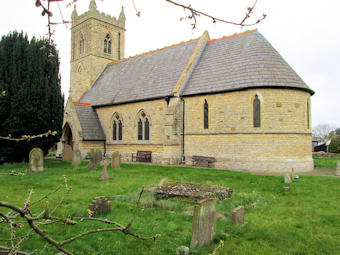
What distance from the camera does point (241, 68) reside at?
16203 mm

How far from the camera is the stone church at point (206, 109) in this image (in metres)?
14.8

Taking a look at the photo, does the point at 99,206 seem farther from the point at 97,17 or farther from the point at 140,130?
A: the point at 97,17

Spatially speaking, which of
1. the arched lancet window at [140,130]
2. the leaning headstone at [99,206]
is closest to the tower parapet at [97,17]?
the arched lancet window at [140,130]

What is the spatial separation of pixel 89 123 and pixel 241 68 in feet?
43.5

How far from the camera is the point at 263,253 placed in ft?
15.0

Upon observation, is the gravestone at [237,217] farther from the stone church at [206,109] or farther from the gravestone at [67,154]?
the gravestone at [67,154]

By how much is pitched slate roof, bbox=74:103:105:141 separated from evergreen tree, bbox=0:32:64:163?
4929 mm

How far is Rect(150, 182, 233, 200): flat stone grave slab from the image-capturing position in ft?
24.1

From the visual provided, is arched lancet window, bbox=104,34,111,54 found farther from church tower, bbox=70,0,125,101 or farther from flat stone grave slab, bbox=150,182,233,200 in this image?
flat stone grave slab, bbox=150,182,233,200

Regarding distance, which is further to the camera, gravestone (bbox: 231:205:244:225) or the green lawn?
the green lawn

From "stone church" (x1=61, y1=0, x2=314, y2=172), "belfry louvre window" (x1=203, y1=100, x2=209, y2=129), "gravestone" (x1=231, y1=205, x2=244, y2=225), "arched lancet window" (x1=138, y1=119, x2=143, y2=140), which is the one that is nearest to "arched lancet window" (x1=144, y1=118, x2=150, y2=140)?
"stone church" (x1=61, y1=0, x2=314, y2=172)

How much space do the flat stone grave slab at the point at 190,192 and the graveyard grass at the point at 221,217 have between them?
0.24m

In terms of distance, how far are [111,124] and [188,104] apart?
25.9 ft

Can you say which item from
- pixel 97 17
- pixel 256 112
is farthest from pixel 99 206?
pixel 97 17
